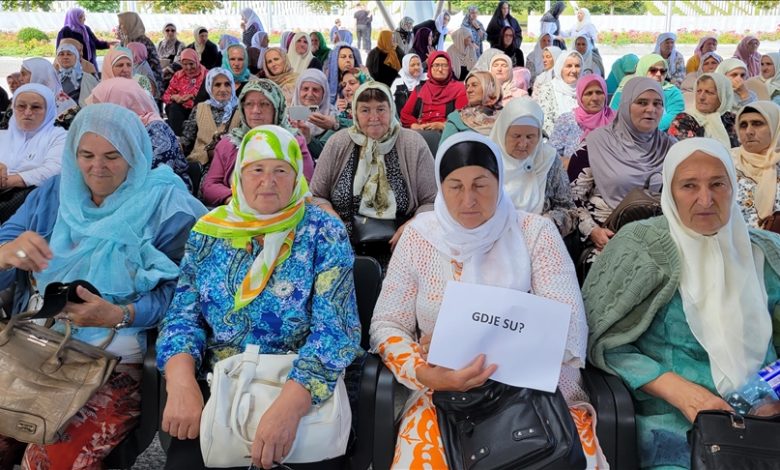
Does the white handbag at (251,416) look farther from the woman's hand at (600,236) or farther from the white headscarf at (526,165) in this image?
the white headscarf at (526,165)

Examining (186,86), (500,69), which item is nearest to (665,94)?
(500,69)

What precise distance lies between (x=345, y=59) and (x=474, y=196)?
25.9 feet

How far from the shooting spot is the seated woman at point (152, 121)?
4.25 m

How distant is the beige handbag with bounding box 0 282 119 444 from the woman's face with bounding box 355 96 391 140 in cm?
222

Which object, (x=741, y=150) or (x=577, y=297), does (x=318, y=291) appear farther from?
(x=741, y=150)

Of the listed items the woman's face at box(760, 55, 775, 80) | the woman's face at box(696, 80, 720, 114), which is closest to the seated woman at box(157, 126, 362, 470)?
the woman's face at box(696, 80, 720, 114)

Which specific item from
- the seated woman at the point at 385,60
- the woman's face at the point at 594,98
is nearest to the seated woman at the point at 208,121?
the woman's face at the point at 594,98

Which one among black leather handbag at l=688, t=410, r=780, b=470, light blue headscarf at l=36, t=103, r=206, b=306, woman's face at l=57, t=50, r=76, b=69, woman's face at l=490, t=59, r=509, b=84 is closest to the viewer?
black leather handbag at l=688, t=410, r=780, b=470

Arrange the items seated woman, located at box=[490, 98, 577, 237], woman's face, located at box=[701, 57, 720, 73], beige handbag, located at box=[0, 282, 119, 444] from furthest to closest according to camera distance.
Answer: woman's face, located at box=[701, 57, 720, 73]
seated woman, located at box=[490, 98, 577, 237]
beige handbag, located at box=[0, 282, 119, 444]

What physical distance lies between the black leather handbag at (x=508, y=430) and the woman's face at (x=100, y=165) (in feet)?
4.13

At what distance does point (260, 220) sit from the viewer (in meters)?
2.05

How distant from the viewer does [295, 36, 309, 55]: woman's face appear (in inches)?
383

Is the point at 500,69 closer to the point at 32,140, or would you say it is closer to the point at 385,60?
the point at 385,60

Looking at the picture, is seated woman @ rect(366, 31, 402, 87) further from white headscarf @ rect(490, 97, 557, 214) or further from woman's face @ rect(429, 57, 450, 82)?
white headscarf @ rect(490, 97, 557, 214)
